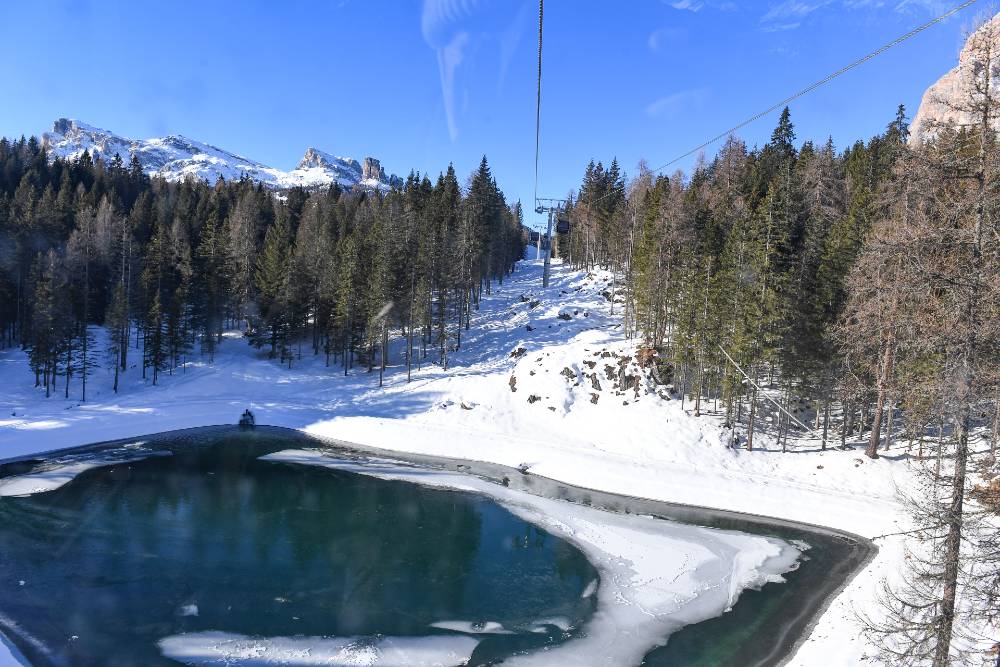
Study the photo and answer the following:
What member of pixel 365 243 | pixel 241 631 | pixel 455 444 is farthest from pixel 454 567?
pixel 365 243

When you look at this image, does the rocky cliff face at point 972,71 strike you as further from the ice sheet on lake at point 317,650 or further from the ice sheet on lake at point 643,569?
the ice sheet on lake at point 317,650

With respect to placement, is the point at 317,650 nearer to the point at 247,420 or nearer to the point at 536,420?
the point at 536,420

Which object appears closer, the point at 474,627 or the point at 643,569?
the point at 474,627

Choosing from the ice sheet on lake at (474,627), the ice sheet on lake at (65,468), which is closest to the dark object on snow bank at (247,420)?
the ice sheet on lake at (65,468)

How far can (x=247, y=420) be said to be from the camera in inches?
1532

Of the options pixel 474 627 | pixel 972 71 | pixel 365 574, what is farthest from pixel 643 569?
pixel 972 71

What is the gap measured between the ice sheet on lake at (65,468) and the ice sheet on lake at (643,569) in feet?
58.5

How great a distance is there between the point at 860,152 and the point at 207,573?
66.3 meters

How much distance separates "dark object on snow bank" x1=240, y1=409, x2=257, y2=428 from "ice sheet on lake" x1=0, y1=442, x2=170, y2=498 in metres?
6.52

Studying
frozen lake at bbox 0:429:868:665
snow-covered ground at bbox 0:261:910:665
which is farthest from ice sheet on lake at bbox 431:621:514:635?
snow-covered ground at bbox 0:261:910:665

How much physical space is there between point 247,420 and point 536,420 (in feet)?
69.9

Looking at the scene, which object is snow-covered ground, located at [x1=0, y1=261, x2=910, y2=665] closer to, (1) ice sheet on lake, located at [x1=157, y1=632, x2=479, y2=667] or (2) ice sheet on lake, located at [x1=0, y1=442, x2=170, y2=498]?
(2) ice sheet on lake, located at [x1=0, y1=442, x2=170, y2=498]

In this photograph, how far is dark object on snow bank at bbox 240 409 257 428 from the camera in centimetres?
3859

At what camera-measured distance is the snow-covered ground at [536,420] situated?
83.8 ft
